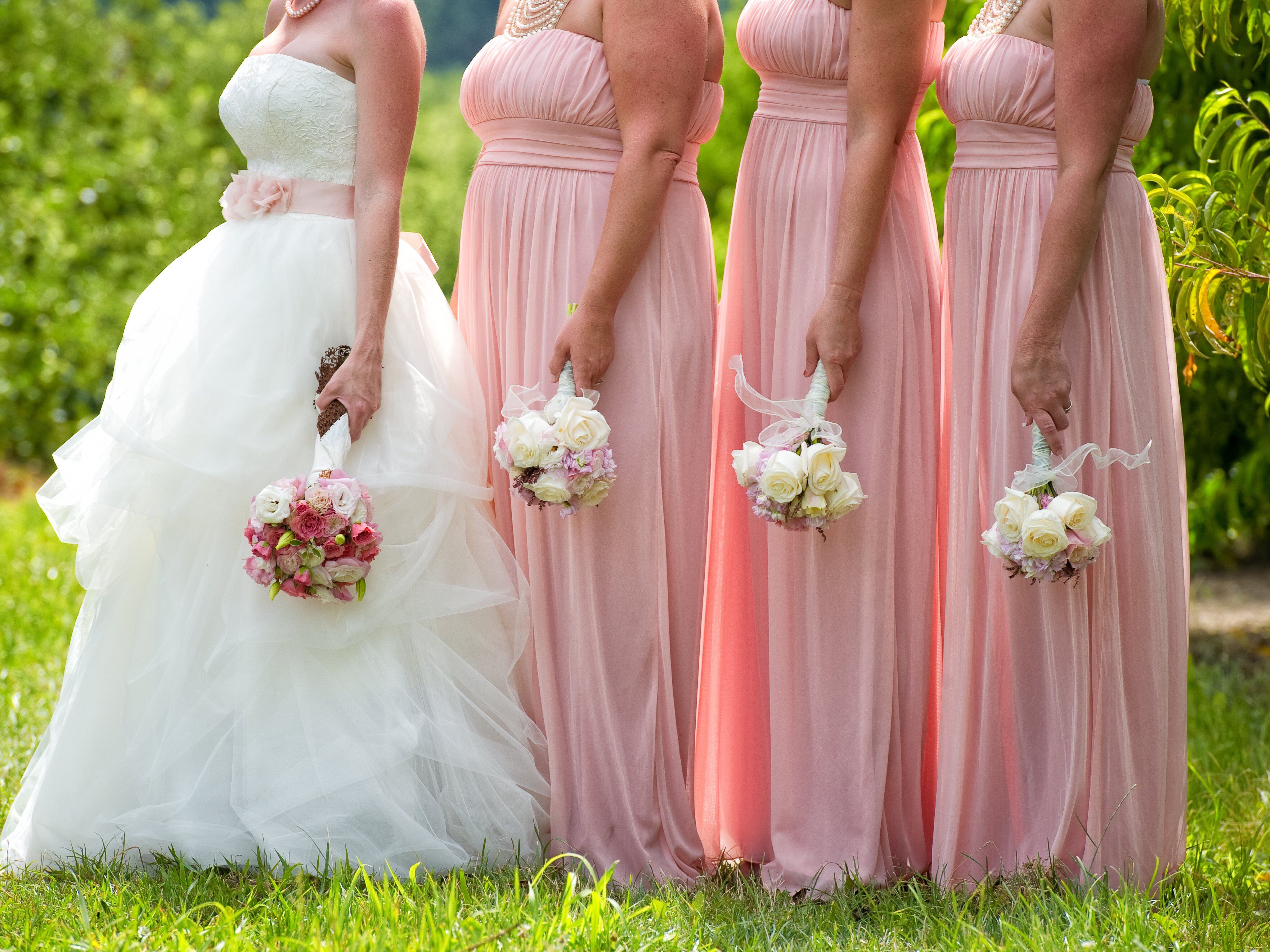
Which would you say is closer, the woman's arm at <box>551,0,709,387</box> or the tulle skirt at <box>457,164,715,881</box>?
the woman's arm at <box>551,0,709,387</box>

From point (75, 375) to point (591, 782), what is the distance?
905cm

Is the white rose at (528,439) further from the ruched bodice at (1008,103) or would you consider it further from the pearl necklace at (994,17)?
the pearl necklace at (994,17)

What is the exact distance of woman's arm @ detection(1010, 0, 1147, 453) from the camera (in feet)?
9.77

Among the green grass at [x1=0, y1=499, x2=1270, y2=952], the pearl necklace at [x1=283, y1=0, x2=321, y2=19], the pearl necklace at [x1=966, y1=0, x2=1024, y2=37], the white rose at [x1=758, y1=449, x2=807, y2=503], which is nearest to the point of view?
the green grass at [x1=0, y1=499, x2=1270, y2=952]

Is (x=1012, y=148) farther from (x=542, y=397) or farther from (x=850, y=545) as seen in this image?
(x=542, y=397)

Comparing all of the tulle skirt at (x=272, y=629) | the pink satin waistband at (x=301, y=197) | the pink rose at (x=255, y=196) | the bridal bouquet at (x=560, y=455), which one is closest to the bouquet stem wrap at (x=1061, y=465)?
the bridal bouquet at (x=560, y=455)

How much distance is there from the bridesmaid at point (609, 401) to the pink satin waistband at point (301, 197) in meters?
0.38

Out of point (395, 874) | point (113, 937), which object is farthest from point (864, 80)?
point (113, 937)

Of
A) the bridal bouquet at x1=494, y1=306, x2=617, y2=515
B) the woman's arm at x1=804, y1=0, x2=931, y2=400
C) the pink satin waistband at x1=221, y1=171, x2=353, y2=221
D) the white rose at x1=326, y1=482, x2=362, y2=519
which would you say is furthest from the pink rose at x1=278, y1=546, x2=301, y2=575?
the woman's arm at x1=804, y1=0, x2=931, y2=400

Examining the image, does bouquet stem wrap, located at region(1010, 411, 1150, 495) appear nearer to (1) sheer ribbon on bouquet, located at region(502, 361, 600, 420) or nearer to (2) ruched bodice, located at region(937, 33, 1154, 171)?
(2) ruched bodice, located at region(937, 33, 1154, 171)

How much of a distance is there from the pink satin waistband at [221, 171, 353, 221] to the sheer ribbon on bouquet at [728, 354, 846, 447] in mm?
1110

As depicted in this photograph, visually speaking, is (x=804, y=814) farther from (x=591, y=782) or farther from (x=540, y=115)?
(x=540, y=115)

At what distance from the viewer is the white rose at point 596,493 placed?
312 cm

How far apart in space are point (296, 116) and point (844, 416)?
1592 mm
